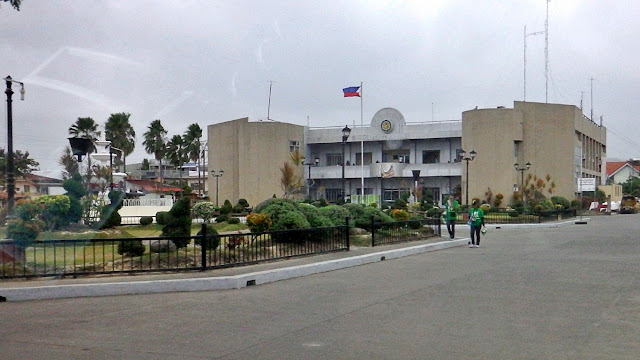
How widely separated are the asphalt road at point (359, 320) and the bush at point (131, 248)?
84.4 inches

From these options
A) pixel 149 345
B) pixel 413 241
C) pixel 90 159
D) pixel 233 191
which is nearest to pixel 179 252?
pixel 149 345

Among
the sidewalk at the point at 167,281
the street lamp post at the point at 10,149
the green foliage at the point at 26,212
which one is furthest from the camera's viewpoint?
the street lamp post at the point at 10,149

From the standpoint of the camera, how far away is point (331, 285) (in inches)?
517

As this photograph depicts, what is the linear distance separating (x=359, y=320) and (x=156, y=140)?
221 feet

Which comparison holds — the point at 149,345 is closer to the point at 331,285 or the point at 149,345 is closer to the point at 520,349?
→ the point at 520,349

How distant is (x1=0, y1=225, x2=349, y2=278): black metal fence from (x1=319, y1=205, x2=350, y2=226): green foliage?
12.8 feet

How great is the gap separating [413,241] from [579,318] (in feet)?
45.1

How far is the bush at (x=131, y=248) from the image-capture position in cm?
1350

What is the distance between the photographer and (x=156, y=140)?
2872 inches

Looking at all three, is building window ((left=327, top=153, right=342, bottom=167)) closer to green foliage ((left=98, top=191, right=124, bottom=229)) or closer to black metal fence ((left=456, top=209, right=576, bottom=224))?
black metal fence ((left=456, top=209, right=576, bottom=224))

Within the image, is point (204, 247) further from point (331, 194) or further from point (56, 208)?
point (331, 194)

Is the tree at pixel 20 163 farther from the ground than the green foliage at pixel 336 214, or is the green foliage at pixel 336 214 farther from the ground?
the tree at pixel 20 163

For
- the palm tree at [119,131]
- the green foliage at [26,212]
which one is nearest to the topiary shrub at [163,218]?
the green foliage at [26,212]

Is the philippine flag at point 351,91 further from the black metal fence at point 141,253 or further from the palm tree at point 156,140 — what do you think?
the black metal fence at point 141,253
